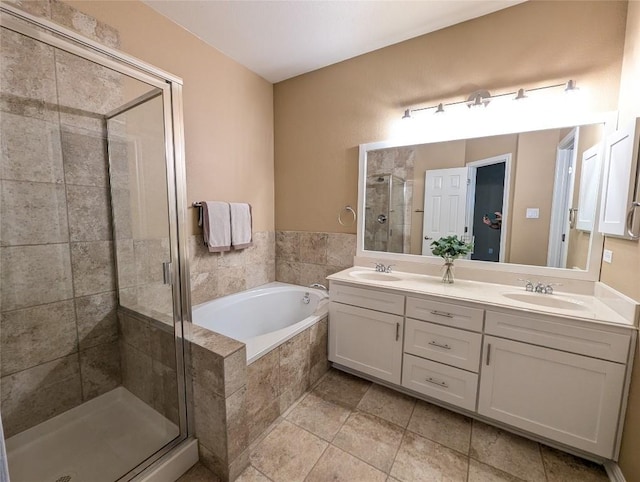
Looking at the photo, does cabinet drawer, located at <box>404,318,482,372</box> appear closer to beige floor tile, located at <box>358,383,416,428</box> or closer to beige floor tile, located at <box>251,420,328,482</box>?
beige floor tile, located at <box>358,383,416,428</box>

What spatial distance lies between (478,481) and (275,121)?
3.18m

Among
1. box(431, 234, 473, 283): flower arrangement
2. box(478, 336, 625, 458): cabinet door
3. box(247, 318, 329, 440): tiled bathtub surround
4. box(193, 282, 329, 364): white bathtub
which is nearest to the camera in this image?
box(478, 336, 625, 458): cabinet door

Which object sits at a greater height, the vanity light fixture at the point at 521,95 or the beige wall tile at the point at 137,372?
the vanity light fixture at the point at 521,95

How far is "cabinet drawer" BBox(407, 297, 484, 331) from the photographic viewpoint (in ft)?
5.24

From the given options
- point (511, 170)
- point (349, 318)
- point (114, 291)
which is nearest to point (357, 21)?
point (511, 170)

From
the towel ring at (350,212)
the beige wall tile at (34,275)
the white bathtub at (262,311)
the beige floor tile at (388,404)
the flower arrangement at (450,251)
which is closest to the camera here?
the beige wall tile at (34,275)

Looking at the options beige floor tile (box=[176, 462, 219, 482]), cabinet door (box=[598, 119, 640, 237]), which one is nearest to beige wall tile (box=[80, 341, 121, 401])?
beige floor tile (box=[176, 462, 219, 482])

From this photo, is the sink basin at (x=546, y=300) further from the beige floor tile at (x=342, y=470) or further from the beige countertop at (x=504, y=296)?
the beige floor tile at (x=342, y=470)

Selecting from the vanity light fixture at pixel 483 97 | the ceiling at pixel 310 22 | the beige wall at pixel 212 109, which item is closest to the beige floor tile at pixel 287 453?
the beige wall at pixel 212 109

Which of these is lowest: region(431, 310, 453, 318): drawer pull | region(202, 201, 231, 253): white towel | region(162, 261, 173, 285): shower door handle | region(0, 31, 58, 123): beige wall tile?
region(431, 310, 453, 318): drawer pull

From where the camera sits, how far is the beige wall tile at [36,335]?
144cm

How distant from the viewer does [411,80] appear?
217 centimetres

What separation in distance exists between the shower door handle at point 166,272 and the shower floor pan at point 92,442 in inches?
30.7

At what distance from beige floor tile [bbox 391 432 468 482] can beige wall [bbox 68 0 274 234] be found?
208 centimetres
